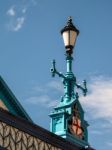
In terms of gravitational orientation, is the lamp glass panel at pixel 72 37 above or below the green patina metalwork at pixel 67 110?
above

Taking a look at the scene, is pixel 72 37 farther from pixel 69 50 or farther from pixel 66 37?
pixel 69 50

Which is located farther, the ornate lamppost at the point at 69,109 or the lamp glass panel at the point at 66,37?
the lamp glass panel at the point at 66,37

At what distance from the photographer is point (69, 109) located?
12.7 m

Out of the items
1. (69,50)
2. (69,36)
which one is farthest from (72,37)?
(69,50)

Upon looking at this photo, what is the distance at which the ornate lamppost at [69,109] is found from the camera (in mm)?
12429

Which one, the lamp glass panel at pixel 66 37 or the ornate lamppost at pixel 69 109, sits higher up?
the lamp glass panel at pixel 66 37

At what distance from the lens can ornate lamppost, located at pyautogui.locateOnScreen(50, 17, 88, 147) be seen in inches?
489

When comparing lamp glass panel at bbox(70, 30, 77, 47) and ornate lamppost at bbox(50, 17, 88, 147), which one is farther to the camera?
lamp glass panel at bbox(70, 30, 77, 47)

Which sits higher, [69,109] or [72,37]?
[72,37]

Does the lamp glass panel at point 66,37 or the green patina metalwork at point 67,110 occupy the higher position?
the lamp glass panel at point 66,37

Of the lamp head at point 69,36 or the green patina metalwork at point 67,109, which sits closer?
the green patina metalwork at point 67,109

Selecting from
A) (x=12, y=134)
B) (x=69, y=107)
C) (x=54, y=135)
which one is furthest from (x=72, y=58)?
(x=12, y=134)

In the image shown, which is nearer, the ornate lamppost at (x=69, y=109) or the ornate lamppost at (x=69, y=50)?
the ornate lamppost at (x=69, y=109)

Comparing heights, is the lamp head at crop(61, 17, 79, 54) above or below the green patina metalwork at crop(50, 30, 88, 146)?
above
